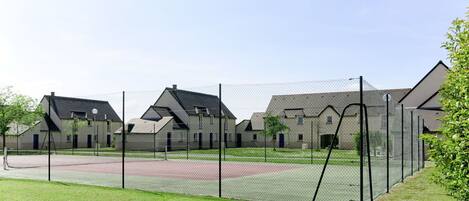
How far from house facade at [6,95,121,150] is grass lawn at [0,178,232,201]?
34172 mm

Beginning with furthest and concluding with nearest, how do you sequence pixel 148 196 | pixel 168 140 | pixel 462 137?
pixel 168 140 < pixel 148 196 < pixel 462 137

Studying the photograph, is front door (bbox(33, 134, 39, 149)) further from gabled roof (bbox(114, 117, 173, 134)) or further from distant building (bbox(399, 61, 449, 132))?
distant building (bbox(399, 61, 449, 132))

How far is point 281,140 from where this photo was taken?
51.6 metres

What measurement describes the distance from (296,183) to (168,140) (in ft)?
100

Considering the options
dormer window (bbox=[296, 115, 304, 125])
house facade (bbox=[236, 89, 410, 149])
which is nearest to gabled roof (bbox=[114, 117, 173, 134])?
house facade (bbox=[236, 89, 410, 149])

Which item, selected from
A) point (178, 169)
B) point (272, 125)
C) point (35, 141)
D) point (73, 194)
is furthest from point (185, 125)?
point (73, 194)

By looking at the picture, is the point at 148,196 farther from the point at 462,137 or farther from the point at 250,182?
the point at 462,137

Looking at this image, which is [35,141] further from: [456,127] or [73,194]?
[456,127]

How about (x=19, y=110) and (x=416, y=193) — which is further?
(x=19, y=110)

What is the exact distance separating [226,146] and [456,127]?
1843 inches

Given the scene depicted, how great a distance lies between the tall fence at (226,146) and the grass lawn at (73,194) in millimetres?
1527

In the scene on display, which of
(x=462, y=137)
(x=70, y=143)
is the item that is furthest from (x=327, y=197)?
(x=70, y=143)

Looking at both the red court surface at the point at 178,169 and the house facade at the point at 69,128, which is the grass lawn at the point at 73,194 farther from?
the house facade at the point at 69,128

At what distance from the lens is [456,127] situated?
190 inches
